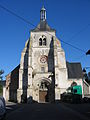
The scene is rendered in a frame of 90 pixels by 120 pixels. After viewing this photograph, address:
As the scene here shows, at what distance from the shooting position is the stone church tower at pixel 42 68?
1417 inches

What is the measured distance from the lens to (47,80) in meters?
36.8

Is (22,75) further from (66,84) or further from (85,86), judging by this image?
(85,86)

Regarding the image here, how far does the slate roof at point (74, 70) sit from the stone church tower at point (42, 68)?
207 inches

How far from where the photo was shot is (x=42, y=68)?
127 feet

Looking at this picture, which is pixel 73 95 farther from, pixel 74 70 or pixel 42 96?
pixel 74 70

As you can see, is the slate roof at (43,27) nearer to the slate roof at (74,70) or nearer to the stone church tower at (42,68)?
the stone church tower at (42,68)

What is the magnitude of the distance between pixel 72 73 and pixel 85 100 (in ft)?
37.4

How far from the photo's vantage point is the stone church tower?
36.0 metres

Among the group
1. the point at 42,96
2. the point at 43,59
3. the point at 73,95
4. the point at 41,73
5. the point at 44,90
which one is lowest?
the point at 42,96

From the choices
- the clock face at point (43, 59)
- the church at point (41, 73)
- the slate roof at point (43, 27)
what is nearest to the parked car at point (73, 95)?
the church at point (41, 73)

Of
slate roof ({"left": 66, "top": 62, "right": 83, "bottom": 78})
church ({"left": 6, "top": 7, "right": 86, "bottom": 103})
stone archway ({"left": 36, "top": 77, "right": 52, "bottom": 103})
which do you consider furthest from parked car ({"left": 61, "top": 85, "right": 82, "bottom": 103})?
slate roof ({"left": 66, "top": 62, "right": 83, "bottom": 78})

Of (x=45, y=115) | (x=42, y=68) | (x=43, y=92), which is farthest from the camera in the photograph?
(x=42, y=68)

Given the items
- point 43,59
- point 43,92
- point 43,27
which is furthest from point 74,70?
point 43,27

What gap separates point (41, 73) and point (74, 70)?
1065 cm
